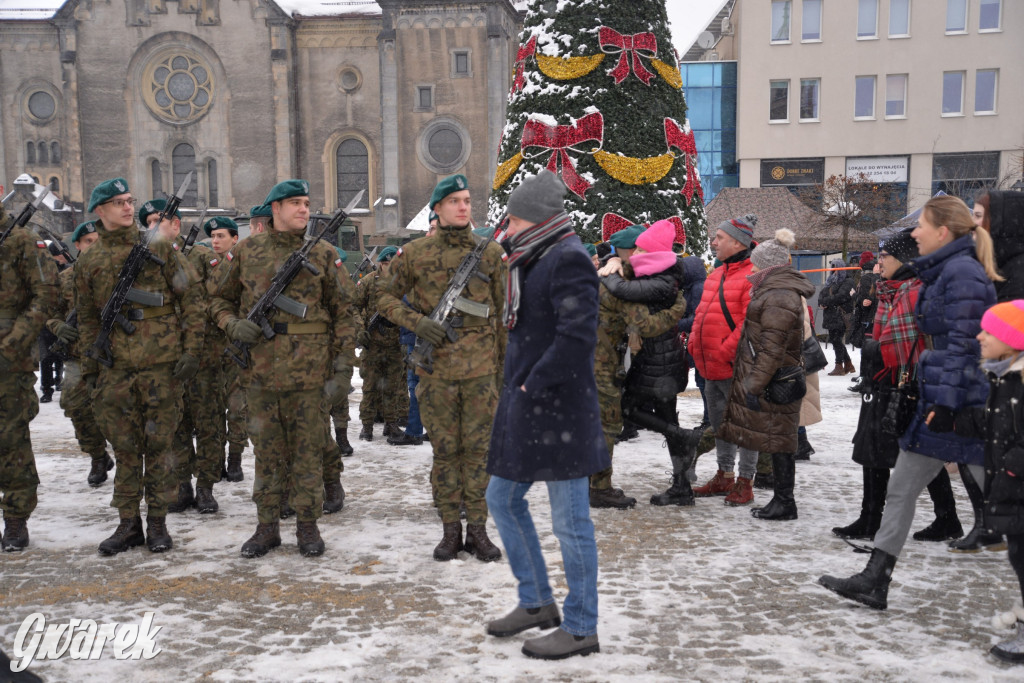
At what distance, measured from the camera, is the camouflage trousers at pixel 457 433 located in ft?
16.1

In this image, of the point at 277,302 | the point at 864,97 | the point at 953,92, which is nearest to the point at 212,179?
the point at 864,97

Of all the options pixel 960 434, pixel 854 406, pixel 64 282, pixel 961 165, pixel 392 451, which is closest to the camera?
pixel 960 434

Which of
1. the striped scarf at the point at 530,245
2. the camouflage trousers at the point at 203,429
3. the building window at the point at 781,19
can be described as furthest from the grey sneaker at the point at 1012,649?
the building window at the point at 781,19

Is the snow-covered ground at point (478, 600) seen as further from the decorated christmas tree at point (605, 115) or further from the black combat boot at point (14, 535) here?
the decorated christmas tree at point (605, 115)

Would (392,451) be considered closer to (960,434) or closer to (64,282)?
(64,282)

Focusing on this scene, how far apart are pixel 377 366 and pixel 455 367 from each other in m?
4.19

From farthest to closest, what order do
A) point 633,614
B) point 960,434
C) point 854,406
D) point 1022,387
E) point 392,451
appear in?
1. point 854,406
2. point 392,451
3. point 633,614
4. point 960,434
5. point 1022,387

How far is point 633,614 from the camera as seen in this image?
13.3ft

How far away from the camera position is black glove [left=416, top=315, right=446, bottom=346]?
4.74 metres

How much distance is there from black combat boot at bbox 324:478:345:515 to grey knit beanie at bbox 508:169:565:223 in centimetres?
313

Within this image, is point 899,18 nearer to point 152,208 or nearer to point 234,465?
point 152,208

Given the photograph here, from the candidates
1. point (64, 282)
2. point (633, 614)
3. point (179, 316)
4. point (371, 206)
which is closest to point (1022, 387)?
point (633, 614)

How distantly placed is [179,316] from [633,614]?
3330 mm

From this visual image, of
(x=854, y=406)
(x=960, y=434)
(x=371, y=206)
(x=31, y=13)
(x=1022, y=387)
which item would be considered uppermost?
(x=31, y=13)
